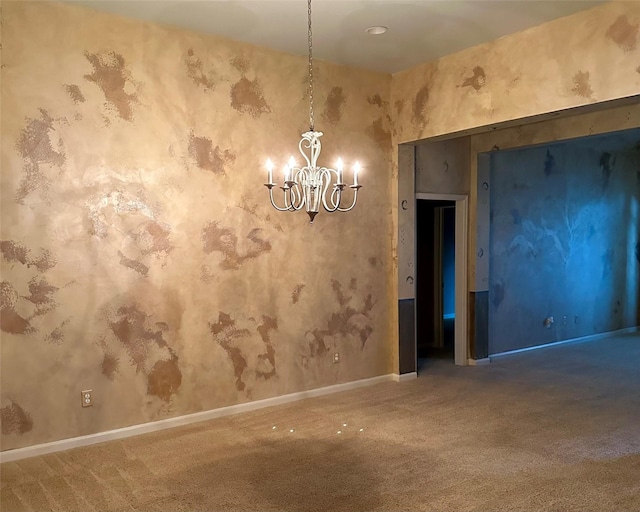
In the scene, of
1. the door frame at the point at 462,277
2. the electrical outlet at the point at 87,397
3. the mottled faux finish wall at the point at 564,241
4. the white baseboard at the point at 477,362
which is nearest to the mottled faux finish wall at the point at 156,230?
the electrical outlet at the point at 87,397

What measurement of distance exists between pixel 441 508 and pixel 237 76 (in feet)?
11.6

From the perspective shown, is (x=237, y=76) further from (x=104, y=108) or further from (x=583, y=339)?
(x=583, y=339)

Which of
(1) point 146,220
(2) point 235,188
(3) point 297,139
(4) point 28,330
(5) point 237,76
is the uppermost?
(5) point 237,76

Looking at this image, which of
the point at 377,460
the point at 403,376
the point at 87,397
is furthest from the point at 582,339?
the point at 87,397

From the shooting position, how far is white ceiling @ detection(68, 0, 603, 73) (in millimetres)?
3740

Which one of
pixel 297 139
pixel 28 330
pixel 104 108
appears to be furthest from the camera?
pixel 297 139

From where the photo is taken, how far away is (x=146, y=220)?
4129 mm

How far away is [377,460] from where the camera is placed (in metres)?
3.63

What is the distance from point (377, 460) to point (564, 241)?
5074mm

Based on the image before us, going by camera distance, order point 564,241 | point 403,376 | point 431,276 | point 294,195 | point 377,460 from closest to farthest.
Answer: point 377,460
point 294,195
point 403,376
point 564,241
point 431,276

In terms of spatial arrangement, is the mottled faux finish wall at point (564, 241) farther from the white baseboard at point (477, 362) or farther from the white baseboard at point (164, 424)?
the white baseboard at point (164, 424)

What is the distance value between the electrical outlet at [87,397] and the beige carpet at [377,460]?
1.01 ft

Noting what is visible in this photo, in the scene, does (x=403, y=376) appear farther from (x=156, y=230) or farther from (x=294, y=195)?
(x=156, y=230)

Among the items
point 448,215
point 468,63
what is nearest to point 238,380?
point 468,63
